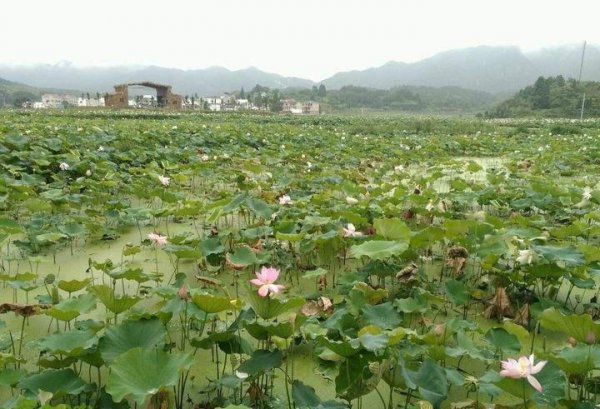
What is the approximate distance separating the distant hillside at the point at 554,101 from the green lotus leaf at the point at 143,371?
135ft

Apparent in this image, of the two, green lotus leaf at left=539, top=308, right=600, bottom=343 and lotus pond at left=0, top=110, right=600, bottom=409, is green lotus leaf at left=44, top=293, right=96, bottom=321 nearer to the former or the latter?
lotus pond at left=0, top=110, right=600, bottom=409

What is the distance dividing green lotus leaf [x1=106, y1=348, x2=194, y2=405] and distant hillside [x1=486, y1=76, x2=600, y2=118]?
41184 mm

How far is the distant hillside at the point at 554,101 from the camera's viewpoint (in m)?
38.3

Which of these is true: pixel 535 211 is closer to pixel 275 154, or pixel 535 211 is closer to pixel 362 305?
pixel 362 305

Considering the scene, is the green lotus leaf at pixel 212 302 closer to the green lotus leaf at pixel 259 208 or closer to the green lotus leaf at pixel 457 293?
the green lotus leaf at pixel 457 293

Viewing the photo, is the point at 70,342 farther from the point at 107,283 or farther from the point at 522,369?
the point at 522,369

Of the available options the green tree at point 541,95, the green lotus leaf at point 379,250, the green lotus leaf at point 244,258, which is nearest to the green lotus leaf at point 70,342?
the green lotus leaf at point 244,258

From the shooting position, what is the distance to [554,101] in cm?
4209

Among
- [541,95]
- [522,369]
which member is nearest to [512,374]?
[522,369]

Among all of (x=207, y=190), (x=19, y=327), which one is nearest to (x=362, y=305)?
(x=19, y=327)

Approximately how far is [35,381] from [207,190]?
4.06 m

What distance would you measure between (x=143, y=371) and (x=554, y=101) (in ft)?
154

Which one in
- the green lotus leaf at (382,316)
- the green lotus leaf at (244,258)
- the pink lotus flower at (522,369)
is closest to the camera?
the pink lotus flower at (522,369)

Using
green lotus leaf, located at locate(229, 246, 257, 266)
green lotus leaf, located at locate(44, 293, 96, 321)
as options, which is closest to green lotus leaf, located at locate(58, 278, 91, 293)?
green lotus leaf, located at locate(44, 293, 96, 321)
